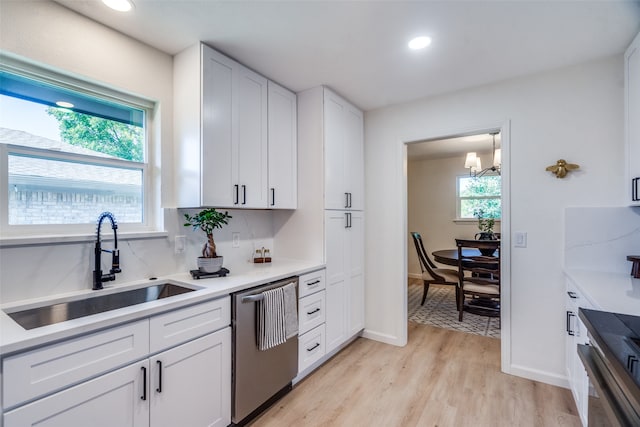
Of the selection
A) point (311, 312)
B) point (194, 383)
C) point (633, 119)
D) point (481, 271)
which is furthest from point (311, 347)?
point (633, 119)

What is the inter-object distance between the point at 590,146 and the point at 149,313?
299 centimetres

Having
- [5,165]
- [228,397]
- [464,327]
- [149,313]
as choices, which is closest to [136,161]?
[5,165]

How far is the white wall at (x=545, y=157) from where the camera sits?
2062mm

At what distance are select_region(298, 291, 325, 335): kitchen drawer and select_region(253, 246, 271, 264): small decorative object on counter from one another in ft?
1.81

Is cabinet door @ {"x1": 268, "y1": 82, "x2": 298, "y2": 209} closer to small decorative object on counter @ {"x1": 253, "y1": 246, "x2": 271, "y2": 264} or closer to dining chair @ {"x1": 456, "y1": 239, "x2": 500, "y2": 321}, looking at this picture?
small decorative object on counter @ {"x1": 253, "y1": 246, "x2": 271, "y2": 264}

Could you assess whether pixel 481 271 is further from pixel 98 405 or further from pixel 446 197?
pixel 98 405

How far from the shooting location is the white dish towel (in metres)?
1.82

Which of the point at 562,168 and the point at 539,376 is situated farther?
the point at 539,376

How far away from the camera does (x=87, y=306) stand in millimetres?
1557

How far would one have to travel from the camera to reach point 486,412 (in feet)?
6.33

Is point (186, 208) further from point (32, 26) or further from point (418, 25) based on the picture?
point (418, 25)

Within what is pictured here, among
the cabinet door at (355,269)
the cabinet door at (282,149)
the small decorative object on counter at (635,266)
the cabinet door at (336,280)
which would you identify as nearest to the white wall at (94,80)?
the cabinet door at (282,149)

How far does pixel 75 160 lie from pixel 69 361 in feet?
3.78

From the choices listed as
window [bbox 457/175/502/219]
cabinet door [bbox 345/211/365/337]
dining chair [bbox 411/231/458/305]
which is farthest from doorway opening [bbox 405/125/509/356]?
cabinet door [bbox 345/211/365/337]
